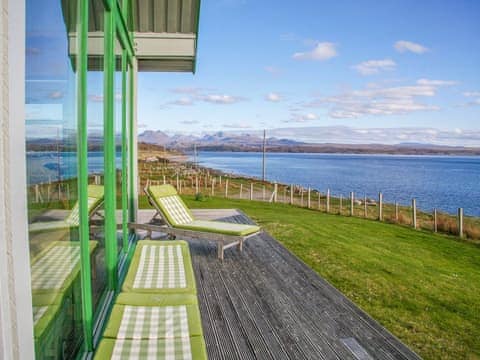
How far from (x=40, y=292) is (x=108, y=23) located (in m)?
1.93

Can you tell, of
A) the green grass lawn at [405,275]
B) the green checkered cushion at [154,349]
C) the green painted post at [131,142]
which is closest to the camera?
the green checkered cushion at [154,349]

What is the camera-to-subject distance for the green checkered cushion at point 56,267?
1.12 metres

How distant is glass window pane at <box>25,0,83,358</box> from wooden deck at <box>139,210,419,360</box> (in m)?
1.32

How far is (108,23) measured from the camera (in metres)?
2.52

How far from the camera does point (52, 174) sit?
4.19 ft

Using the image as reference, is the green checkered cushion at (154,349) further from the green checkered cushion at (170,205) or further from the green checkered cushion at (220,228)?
the green checkered cushion at (170,205)

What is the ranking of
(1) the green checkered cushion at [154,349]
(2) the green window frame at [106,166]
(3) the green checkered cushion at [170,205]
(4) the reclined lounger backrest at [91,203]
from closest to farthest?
(4) the reclined lounger backrest at [91,203] < (2) the green window frame at [106,166] < (1) the green checkered cushion at [154,349] < (3) the green checkered cushion at [170,205]

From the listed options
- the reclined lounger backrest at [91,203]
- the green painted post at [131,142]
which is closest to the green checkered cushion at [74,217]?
the reclined lounger backrest at [91,203]

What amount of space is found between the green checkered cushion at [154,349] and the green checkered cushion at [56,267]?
473 millimetres

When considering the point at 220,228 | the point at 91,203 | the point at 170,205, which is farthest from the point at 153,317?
the point at 170,205

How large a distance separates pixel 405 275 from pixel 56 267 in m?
5.18

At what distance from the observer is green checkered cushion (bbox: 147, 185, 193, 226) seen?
5.48m

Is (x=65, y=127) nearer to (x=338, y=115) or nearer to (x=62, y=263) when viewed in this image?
(x=62, y=263)

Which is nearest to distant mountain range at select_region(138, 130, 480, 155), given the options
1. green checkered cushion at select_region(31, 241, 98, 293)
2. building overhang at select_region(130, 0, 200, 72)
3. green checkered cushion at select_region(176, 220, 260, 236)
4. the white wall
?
building overhang at select_region(130, 0, 200, 72)
